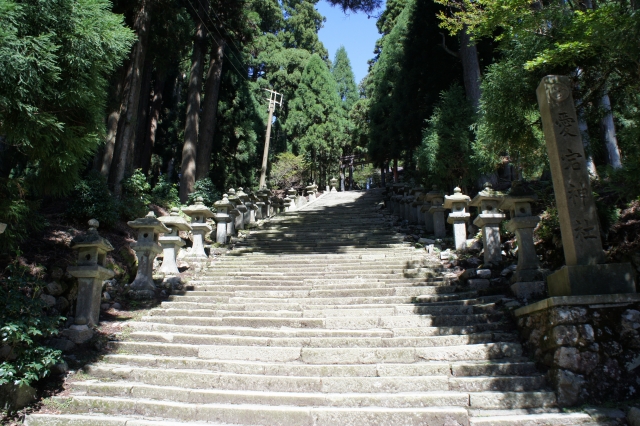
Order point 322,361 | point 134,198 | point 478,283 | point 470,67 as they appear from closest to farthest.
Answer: point 322,361 < point 478,283 < point 134,198 < point 470,67

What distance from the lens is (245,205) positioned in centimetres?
1352

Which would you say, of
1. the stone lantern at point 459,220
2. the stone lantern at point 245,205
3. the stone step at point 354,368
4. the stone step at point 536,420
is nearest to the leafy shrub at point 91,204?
the stone lantern at point 245,205

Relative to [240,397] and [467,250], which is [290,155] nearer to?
[467,250]

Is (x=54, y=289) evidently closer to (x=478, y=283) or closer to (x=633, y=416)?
(x=478, y=283)

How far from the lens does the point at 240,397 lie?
464 cm

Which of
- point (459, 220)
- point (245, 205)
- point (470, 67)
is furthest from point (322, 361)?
point (470, 67)

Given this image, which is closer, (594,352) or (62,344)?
(594,352)

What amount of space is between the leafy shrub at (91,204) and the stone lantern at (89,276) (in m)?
3.00

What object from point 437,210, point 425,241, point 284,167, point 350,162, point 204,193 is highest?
point 350,162

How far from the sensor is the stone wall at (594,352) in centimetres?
427

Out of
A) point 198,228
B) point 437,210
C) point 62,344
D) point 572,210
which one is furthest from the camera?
point 437,210

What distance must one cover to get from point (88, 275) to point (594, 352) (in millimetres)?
6254

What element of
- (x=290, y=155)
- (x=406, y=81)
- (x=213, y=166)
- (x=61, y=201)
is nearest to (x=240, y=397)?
(x=61, y=201)

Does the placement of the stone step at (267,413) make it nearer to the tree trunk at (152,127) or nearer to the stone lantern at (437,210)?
the stone lantern at (437,210)
